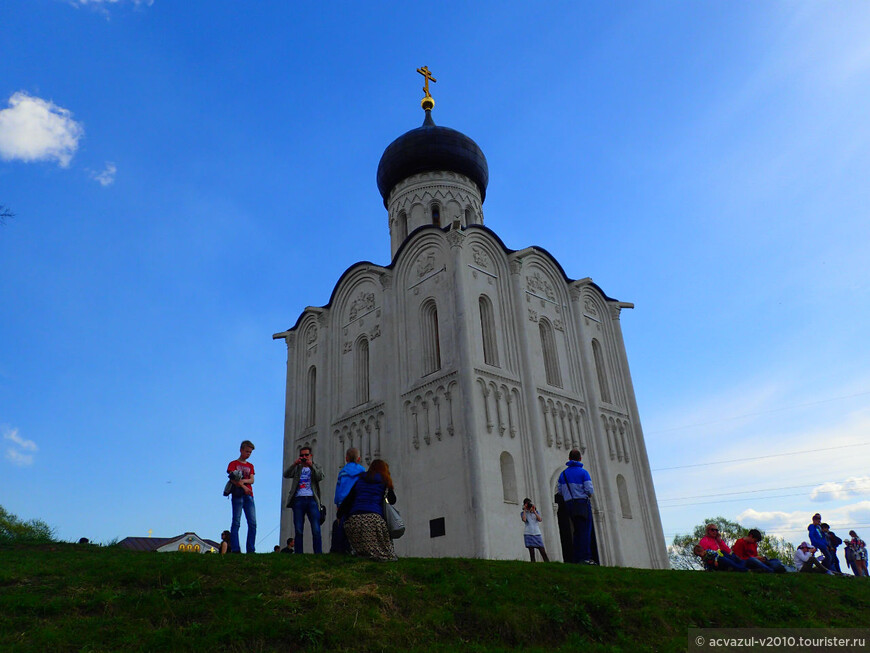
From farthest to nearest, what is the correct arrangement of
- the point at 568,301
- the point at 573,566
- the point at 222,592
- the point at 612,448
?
the point at 568,301 → the point at 612,448 → the point at 573,566 → the point at 222,592

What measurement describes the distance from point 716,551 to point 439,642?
7148 mm

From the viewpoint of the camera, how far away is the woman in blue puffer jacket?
7.79m

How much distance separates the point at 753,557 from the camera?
1062cm

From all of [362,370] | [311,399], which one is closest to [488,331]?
[362,370]

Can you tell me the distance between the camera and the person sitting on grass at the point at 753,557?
10.4 metres

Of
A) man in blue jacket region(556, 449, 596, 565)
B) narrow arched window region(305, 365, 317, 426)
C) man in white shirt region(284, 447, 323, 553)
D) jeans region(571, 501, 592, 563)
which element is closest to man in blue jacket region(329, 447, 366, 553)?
man in white shirt region(284, 447, 323, 553)

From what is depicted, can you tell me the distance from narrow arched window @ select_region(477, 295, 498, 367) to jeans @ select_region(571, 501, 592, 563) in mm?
7740

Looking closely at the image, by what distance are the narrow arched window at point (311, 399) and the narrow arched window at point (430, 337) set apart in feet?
16.8

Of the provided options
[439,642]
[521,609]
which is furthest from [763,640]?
[439,642]

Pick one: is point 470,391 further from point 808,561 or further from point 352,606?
point 352,606

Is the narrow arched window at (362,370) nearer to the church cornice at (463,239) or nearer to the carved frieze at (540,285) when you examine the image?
the church cornice at (463,239)

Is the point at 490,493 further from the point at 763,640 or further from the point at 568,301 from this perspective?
the point at 763,640

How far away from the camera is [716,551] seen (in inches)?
429

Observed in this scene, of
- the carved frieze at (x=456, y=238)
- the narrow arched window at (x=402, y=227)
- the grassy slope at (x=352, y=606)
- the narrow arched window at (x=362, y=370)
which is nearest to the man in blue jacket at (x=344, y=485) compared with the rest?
the grassy slope at (x=352, y=606)
